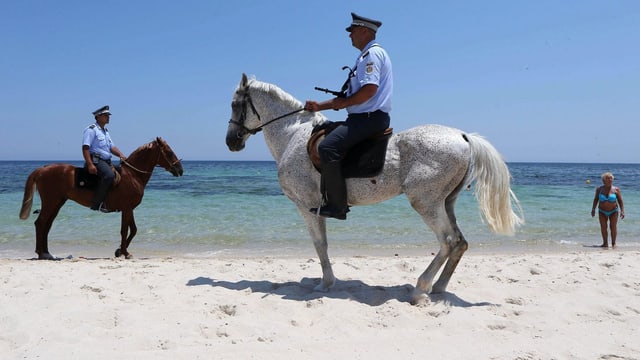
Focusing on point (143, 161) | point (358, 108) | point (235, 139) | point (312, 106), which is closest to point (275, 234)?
point (143, 161)

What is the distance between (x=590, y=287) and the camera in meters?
5.34

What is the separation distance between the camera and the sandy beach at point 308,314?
3.54m

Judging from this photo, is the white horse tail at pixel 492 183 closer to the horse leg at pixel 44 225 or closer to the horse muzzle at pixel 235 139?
the horse muzzle at pixel 235 139

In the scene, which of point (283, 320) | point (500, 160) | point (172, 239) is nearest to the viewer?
point (283, 320)

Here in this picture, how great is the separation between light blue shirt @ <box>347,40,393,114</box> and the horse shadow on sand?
1918 mm

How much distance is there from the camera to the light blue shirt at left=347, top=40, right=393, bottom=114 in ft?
14.5

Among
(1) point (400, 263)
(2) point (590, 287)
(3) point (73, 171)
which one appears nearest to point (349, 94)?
(1) point (400, 263)

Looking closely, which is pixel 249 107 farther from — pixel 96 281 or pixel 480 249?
pixel 480 249

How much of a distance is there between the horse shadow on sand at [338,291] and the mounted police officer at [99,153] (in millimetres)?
3198

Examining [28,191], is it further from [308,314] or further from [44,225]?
[308,314]

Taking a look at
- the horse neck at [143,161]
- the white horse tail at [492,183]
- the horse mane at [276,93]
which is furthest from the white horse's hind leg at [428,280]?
the horse neck at [143,161]

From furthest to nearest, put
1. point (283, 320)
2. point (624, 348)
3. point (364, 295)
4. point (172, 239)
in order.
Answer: point (172, 239)
point (364, 295)
point (283, 320)
point (624, 348)

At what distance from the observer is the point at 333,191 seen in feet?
15.3

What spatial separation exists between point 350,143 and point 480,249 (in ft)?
19.9
